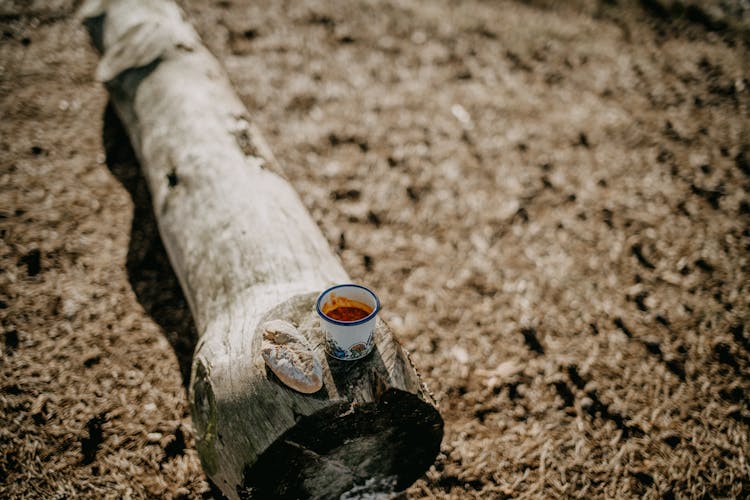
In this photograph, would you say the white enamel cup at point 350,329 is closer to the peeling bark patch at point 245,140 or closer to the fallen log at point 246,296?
the fallen log at point 246,296

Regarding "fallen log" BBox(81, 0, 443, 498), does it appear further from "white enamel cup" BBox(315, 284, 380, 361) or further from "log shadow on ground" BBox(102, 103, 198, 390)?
"log shadow on ground" BBox(102, 103, 198, 390)

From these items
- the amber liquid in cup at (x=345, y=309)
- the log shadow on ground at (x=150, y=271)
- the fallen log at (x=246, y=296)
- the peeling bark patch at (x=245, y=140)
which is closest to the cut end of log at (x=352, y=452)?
the fallen log at (x=246, y=296)

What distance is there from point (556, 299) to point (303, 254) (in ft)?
5.77

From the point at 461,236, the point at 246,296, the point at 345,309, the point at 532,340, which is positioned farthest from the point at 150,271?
the point at 532,340

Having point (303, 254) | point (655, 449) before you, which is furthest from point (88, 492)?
point (655, 449)

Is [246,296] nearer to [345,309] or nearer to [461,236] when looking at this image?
[345,309]

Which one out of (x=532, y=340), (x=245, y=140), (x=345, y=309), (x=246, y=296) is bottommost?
(x=532, y=340)

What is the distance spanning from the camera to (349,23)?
5.32 m

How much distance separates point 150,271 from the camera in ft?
9.70

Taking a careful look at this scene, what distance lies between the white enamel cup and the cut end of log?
0.18 m

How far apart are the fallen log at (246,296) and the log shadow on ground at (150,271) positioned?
1.13 feet

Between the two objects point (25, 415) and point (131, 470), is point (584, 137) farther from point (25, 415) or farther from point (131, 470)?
point (25, 415)

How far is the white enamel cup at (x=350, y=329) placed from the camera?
5.17 ft

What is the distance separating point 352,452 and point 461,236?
1979 millimetres
